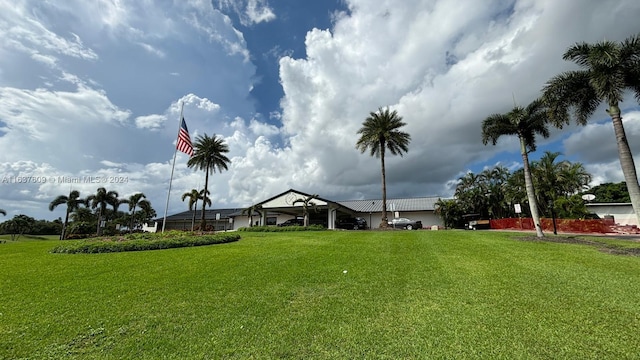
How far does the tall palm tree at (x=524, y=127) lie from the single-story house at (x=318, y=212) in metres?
15.3

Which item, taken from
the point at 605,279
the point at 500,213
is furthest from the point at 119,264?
the point at 500,213

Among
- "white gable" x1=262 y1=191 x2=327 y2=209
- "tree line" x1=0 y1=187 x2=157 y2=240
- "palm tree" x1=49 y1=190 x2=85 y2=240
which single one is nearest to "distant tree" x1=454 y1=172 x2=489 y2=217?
"white gable" x1=262 y1=191 x2=327 y2=209

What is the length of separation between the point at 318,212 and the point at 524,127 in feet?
83.0

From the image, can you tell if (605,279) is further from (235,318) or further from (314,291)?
(235,318)

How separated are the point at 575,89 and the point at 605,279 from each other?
40.0 feet

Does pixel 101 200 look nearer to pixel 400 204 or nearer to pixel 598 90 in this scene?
pixel 400 204

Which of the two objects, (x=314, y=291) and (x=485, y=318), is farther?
(x=314, y=291)

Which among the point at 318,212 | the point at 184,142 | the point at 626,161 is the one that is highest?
the point at 184,142

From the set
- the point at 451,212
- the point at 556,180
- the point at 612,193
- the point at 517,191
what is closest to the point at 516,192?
the point at 517,191

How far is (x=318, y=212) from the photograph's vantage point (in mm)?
38000

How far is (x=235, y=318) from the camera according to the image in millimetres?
4711

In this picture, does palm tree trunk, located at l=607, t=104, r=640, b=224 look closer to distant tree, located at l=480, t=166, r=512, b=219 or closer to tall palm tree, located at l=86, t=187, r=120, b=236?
distant tree, located at l=480, t=166, r=512, b=219

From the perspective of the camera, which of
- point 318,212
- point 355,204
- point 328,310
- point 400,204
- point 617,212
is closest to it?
point 328,310

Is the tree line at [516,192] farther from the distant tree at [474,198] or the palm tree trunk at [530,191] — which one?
the palm tree trunk at [530,191]
